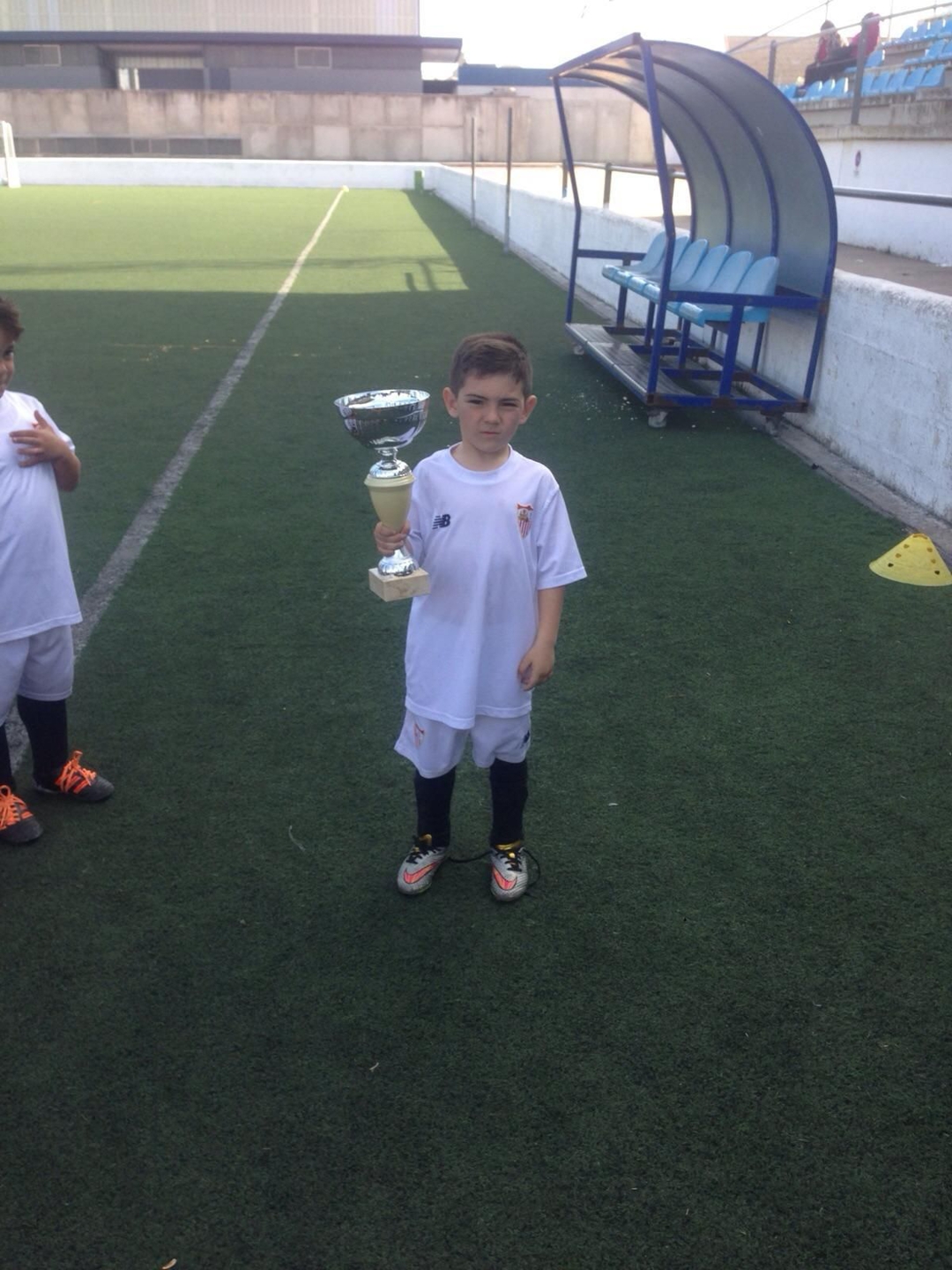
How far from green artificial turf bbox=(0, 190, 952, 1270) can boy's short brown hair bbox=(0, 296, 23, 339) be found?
1.42 metres

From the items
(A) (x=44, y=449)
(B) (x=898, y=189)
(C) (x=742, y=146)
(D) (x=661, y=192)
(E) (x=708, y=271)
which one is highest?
(C) (x=742, y=146)

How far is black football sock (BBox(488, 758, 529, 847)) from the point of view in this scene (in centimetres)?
287

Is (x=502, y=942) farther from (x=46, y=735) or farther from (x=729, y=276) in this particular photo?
(x=729, y=276)

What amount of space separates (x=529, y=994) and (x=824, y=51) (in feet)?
85.6

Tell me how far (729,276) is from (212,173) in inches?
1380

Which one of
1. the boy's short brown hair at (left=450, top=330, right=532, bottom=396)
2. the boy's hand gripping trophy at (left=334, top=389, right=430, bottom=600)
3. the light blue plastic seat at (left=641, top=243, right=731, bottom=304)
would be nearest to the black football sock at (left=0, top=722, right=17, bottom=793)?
the boy's hand gripping trophy at (left=334, top=389, right=430, bottom=600)

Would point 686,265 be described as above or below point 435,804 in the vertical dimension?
above

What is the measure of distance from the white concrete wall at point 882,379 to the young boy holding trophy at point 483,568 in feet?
A: 12.9

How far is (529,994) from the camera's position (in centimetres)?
260

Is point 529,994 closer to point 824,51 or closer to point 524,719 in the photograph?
point 524,719

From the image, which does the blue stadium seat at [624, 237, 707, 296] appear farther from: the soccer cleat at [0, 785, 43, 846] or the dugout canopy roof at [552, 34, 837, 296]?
the soccer cleat at [0, 785, 43, 846]

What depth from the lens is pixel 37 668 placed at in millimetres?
3055

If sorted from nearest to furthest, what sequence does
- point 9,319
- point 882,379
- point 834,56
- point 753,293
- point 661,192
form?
1. point 9,319
2. point 882,379
3. point 661,192
4. point 753,293
5. point 834,56

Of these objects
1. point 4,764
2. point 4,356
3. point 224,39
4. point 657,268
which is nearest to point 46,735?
point 4,764
